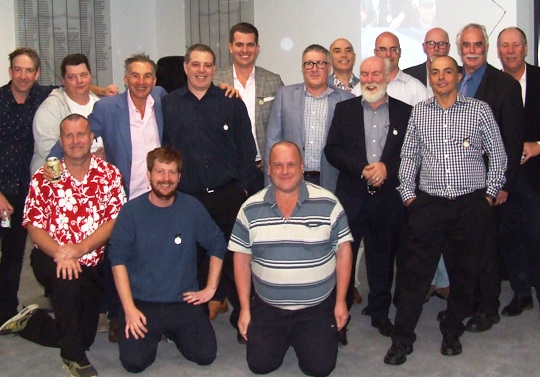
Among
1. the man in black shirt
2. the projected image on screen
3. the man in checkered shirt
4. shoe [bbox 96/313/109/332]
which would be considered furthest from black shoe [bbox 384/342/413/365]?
the projected image on screen

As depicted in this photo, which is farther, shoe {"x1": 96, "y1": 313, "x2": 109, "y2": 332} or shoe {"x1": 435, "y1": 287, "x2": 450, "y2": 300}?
shoe {"x1": 435, "y1": 287, "x2": 450, "y2": 300}

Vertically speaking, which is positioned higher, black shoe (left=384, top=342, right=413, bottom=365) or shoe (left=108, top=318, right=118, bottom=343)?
shoe (left=108, top=318, right=118, bottom=343)

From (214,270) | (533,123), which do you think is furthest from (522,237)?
(214,270)

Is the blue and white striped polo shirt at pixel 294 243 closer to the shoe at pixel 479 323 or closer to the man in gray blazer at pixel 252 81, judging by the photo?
the man in gray blazer at pixel 252 81

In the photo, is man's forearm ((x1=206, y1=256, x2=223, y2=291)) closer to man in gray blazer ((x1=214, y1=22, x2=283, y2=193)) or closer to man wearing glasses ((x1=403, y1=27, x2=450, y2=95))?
man in gray blazer ((x1=214, y1=22, x2=283, y2=193))

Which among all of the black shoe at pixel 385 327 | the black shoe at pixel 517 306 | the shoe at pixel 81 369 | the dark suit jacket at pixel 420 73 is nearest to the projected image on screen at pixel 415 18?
Answer: the dark suit jacket at pixel 420 73

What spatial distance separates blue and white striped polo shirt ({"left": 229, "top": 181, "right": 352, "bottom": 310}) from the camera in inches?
131

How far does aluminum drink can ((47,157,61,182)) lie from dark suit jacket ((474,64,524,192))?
228 centimetres

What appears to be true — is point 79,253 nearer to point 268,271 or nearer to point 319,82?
point 268,271

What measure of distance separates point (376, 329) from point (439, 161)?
3.57 feet

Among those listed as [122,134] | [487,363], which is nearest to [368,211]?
[487,363]

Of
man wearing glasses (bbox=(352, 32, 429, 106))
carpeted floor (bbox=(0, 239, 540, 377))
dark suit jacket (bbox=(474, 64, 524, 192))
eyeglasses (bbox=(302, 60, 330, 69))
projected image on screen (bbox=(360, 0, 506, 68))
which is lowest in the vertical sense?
carpeted floor (bbox=(0, 239, 540, 377))

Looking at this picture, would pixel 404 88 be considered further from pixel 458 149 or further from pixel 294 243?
pixel 294 243

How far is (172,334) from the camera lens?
A: 11.6 feet
